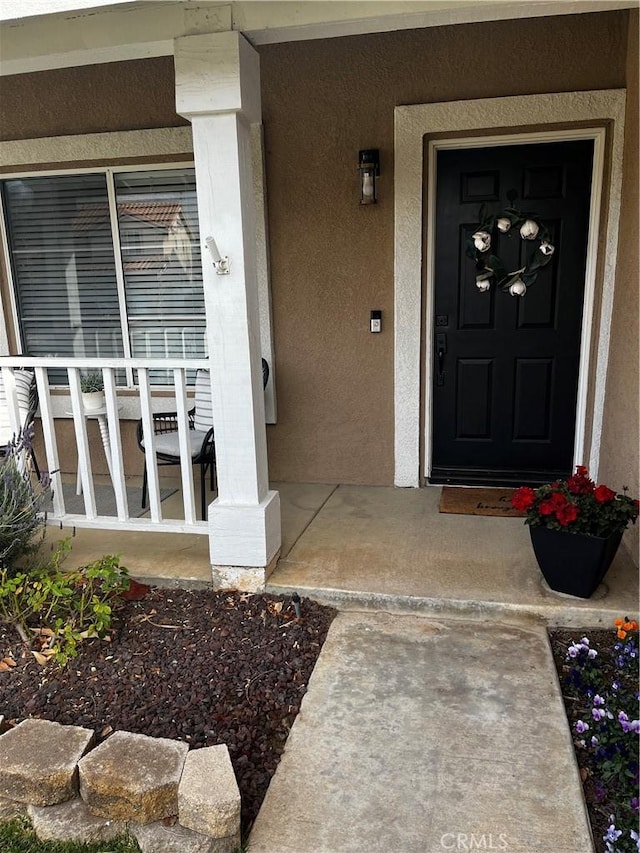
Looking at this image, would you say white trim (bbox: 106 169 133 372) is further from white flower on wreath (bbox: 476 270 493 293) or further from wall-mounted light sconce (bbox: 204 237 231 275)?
white flower on wreath (bbox: 476 270 493 293)

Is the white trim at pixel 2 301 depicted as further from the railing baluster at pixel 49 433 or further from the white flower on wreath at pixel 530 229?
the white flower on wreath at pixel 530 229

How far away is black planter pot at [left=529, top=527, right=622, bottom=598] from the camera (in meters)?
2.36

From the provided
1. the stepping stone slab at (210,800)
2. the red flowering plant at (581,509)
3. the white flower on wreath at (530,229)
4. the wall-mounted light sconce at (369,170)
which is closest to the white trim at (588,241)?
the wall-mounted light sconce at (369,170)

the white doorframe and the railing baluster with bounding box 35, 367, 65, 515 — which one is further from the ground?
the white doorframe

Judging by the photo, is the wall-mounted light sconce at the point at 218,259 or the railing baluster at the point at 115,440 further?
the railing baluster at the point at 115,440

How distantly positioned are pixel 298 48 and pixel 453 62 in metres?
0.89

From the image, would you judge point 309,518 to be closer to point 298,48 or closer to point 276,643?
point 276,643

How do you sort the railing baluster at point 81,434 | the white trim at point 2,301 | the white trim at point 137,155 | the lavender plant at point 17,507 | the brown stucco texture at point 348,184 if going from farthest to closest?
1. the white trim at point 2,301
2. the white trim at point 137,155
3. the brown stucco texture at point 348,184
4. the railing baluster at point 81,434
5. the lavender plant at point 17,507

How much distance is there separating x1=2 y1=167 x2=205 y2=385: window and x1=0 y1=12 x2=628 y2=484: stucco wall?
37cm

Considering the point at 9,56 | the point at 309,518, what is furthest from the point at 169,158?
the point at 309,518

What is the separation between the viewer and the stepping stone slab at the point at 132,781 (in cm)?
153

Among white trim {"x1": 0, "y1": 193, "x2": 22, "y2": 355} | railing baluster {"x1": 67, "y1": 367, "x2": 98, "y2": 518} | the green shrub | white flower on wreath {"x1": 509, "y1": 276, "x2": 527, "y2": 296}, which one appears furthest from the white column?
white trim {"x1": 0, "y1": 193, "x2": 22, "y2": 355}

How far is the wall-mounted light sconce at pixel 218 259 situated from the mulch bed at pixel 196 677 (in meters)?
1.39

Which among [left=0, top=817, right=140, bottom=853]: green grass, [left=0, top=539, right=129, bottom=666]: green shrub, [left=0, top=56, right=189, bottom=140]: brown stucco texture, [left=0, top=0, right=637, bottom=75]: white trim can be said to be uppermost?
[left=0, top=56, right=189, bottom=140]: brown stucco texture
